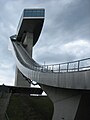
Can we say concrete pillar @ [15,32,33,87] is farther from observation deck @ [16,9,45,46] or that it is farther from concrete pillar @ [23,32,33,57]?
observation deck @ [16,9,45,46]

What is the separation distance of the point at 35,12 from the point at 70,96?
3039 centimetres

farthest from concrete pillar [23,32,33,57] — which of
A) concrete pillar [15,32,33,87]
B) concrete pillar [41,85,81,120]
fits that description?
concrete pillar [41,85,81,120]

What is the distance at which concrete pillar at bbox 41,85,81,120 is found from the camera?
12.8 metres

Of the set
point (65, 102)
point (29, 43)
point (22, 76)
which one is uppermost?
A: point (29, 43)

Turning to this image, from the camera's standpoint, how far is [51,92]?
642 inches

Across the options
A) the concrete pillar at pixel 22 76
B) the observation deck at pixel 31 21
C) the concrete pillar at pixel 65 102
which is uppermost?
the observation deck at pixel 31 21

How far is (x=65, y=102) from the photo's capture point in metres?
14.1

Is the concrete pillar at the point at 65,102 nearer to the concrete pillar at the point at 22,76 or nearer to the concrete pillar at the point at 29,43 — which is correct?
the concrete pillar at the point at 22,76

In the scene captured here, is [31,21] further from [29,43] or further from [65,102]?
[65,102]

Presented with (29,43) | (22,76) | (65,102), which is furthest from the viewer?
(29,43)

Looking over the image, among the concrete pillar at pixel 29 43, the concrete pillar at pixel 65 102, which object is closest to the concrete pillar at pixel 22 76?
the concrete pillar at pixel 29 43

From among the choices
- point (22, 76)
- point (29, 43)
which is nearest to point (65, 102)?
point (22, 76)

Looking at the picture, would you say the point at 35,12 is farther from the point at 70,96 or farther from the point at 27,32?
the point at 70,96

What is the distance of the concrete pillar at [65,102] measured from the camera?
12840 mm
